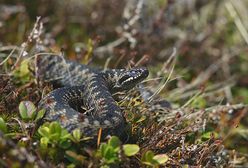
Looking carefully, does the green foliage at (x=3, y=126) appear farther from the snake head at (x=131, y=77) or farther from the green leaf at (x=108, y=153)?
the snake head at (x=131, y=77)

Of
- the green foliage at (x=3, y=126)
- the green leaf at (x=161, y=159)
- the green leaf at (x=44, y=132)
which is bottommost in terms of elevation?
the green leaf at (x=161, y=159)

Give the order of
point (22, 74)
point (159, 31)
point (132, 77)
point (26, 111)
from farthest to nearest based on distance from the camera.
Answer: point (159, 31) → point (22, 74) → point (132, 77) → point (26, 111)

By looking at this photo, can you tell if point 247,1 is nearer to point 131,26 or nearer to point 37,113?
point 131,26

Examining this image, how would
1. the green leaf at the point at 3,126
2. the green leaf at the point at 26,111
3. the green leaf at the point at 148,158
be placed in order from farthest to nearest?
the green leaf at the point at 26,111 → the green leaf at the point at 3,126 → the green leaf at the point at 148,158

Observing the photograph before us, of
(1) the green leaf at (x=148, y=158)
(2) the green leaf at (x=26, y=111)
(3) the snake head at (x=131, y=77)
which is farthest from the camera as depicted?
(3) the snake head at (x=131, y=77)

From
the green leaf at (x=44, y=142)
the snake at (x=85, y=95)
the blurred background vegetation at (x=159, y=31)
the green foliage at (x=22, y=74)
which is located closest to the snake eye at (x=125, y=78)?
the snake at (x=85, y=95)

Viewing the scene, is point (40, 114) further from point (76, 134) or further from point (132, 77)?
point (132, 77)

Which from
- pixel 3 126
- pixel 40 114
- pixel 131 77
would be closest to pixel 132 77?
pixel 131 77

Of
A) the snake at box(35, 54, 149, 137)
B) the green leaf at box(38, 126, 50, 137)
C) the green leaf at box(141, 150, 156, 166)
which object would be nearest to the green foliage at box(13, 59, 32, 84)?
the snake at box(35, 54, 149, 137)

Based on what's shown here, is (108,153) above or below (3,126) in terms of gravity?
below
